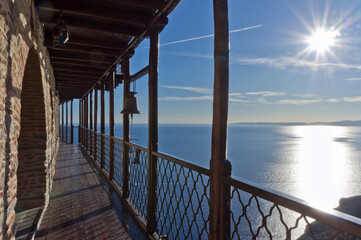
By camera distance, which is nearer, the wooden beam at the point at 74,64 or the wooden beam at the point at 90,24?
the wooden beam at the point at 90,24

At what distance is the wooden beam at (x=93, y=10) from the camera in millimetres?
2818

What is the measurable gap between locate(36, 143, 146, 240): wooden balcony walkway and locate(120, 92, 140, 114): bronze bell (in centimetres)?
155

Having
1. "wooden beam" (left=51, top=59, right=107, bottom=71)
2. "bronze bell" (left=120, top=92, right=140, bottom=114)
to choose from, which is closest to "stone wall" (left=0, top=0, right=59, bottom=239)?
"bronze bell" (left=120, top=92, right=140, bottom=114)

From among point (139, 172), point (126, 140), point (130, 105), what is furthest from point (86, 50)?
point (139, 172)

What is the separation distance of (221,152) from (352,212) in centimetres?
3598

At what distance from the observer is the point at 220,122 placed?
172 cm

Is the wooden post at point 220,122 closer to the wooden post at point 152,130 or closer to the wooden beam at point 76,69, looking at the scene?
the wooden post at point 152,130

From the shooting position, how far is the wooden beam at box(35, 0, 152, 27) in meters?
2.82

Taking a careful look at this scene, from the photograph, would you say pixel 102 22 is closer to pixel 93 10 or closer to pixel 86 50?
pixel 93 10

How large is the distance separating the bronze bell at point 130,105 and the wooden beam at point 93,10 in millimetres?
1492

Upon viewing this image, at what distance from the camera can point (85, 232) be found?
3152 millimetres

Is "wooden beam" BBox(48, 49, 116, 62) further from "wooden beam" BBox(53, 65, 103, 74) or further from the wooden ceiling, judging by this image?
"wooden beam" BBox(53, 65, 103, 74)

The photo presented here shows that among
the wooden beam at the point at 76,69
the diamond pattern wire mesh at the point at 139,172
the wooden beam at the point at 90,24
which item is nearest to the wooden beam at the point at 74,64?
the wooden beam at the point at 76,69

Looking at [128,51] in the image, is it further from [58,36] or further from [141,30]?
[58,36]
